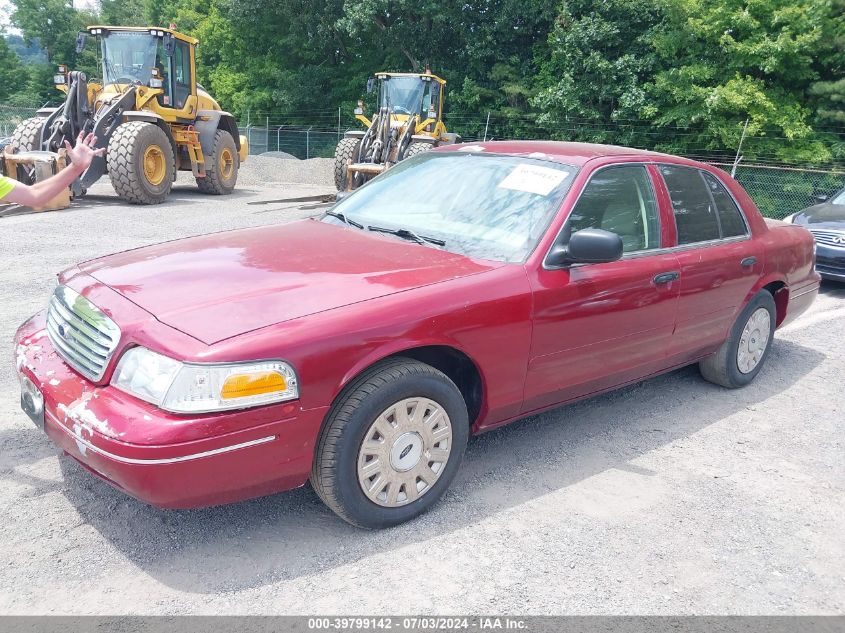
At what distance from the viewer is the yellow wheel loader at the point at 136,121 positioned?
1323 cm

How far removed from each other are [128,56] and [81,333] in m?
13.6

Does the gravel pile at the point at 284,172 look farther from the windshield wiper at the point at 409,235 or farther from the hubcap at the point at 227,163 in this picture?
the windshield wiper at the point at 409,235

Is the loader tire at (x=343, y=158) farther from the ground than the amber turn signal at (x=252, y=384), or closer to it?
closer to it

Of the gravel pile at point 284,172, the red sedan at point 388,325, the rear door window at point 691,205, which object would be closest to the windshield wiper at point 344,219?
the red sedan at point 388,325

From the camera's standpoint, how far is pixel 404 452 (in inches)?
123

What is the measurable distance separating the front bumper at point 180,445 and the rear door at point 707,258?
8.63ft

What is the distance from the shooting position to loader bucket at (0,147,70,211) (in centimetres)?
1255

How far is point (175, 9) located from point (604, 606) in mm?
51140

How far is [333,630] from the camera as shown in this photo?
2.55 metres

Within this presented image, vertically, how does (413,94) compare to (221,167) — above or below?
above

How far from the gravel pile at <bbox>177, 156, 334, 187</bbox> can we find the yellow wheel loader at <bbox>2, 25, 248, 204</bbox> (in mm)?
6434

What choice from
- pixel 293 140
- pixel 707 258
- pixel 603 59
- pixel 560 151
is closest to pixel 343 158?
pixel 603 59

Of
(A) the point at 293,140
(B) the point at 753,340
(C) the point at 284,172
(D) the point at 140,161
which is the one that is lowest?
(C) the point at 284,172

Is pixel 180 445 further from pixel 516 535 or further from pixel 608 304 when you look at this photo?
pixel 608 304
